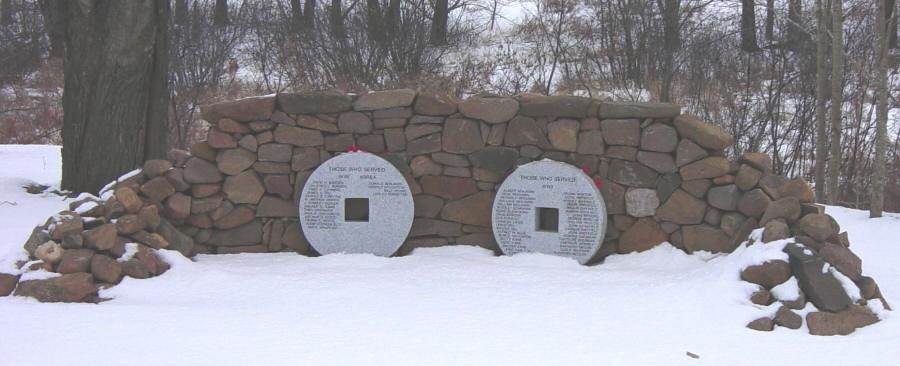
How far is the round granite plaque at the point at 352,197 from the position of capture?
5609 millimetres

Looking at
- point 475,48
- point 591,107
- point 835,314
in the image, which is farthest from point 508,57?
point 835,314

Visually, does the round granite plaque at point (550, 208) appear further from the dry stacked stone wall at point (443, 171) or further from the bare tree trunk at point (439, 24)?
the bare tree trunk at point (439, 24)

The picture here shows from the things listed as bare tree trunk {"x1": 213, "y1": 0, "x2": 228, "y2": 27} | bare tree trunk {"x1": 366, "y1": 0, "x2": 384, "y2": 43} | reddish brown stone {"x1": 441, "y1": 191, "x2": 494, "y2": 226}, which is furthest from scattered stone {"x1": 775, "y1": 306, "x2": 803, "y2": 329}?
bare tree trunk {"x1": 213, "y1": 0, "x2": 228, "y2": 27}

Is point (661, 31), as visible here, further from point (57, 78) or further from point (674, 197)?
point (57, 78)

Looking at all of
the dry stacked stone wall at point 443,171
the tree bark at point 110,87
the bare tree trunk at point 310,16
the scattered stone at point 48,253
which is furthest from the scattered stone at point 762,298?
the bare tree trunk at point 310,16

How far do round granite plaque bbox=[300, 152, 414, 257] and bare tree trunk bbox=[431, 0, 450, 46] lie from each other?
629cm

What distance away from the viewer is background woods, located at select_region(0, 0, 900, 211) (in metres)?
9.94

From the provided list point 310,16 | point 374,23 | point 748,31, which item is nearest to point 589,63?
point 748,31

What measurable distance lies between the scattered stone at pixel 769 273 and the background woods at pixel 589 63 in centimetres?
445

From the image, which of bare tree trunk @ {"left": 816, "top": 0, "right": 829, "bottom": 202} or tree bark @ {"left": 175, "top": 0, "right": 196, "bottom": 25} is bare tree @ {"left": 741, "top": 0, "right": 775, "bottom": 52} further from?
tree bark @ {"left": 175, "top": 0, "right": 196, "bottom": 25}

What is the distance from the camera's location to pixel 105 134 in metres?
6.48

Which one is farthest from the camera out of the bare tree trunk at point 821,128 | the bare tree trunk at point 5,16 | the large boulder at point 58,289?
the bare tree trunk at point 5,16

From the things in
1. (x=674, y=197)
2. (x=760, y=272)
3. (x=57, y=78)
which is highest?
(x=57, y=78)

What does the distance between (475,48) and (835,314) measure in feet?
33.8
